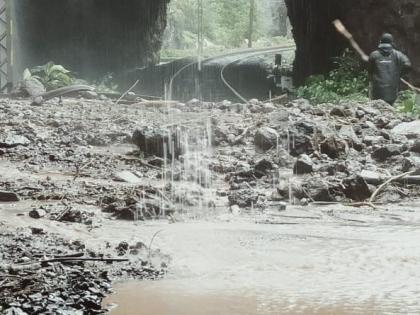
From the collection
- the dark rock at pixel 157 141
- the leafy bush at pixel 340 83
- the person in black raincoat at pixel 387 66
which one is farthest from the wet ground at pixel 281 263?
Answer: the leafy bush at pixel 340 83

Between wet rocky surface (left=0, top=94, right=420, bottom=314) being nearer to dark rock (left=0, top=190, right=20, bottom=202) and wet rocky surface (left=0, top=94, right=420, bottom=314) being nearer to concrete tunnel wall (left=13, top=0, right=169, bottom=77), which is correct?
dark rock (left=0, top=190, right=20, bottom=202)

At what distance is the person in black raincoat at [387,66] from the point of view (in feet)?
41.1

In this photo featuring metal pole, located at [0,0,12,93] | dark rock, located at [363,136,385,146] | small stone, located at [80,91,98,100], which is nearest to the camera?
dark rock, located at [363,136,385,146]

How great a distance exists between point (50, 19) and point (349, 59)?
1272cm

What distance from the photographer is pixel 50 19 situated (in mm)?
24531

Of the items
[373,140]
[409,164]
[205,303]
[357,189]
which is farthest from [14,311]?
[373,140]

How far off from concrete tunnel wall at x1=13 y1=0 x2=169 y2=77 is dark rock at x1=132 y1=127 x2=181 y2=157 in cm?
1493

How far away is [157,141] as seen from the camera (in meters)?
9.27

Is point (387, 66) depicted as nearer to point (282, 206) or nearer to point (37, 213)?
point (282, 206)

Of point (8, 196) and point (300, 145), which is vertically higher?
point (300, 145)

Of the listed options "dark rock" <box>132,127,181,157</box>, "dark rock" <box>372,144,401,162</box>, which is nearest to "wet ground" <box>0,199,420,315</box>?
"dark rock" <box>372,144,401,162</box>

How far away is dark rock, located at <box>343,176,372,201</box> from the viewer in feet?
24.1

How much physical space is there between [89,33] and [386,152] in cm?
1871

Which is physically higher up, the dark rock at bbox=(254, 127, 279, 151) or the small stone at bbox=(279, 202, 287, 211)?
the dark rock at bbox=(254, 127, 279, 151)
